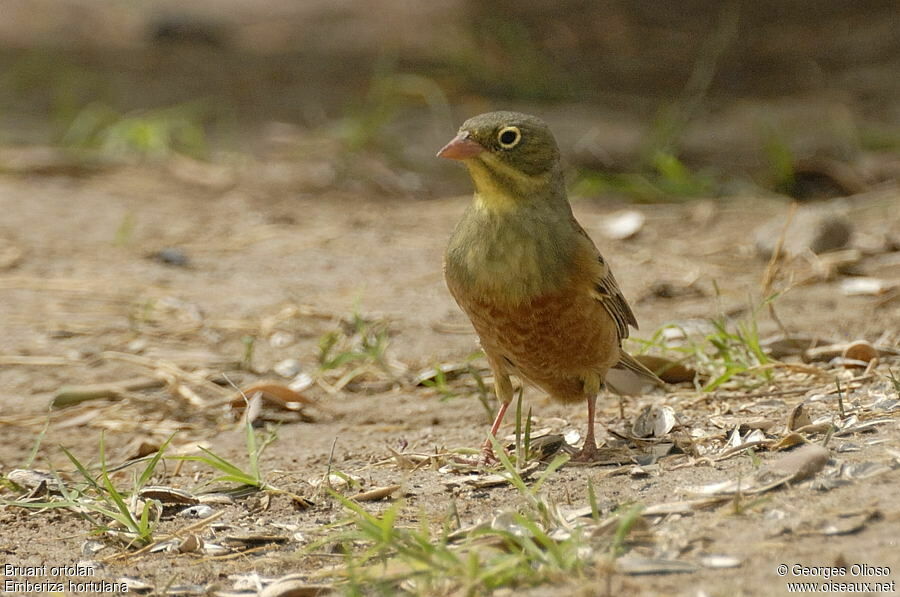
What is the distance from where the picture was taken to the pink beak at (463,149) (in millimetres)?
3803

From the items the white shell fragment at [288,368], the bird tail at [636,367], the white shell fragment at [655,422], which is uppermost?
the bird tail at [636,367]

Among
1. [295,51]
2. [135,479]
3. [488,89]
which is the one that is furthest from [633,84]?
[135,479]

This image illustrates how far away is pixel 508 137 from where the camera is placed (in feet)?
12.7

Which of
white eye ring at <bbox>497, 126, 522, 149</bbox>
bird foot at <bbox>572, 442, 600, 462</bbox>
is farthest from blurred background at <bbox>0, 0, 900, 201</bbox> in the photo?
bird foot at <bbox>572, 442, 600, 462</bbox>

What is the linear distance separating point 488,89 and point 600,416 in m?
5.67

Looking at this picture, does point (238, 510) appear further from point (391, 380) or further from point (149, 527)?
point (391, 380)

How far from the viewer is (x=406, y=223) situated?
7.39m

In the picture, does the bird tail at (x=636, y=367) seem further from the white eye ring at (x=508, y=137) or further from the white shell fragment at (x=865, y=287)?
the white shell fragment at (x=865, y=287)

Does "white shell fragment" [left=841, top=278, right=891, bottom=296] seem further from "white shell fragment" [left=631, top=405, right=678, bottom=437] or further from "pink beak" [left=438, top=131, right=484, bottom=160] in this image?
"pink beak" [left=438, top=131, right=484, bottom=160]

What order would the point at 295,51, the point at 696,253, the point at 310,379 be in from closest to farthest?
1. the point at 310,379
2. the point at 696,253
3. the point at 295,51

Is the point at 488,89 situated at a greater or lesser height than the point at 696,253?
greater


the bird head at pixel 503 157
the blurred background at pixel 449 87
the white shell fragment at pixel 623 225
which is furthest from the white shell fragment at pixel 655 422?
the blurred background at pixel 449 87

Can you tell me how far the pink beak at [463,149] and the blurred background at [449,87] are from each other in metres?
4.12

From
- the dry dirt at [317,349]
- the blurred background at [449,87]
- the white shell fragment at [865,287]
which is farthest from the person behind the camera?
the blurred background at [449,87]
